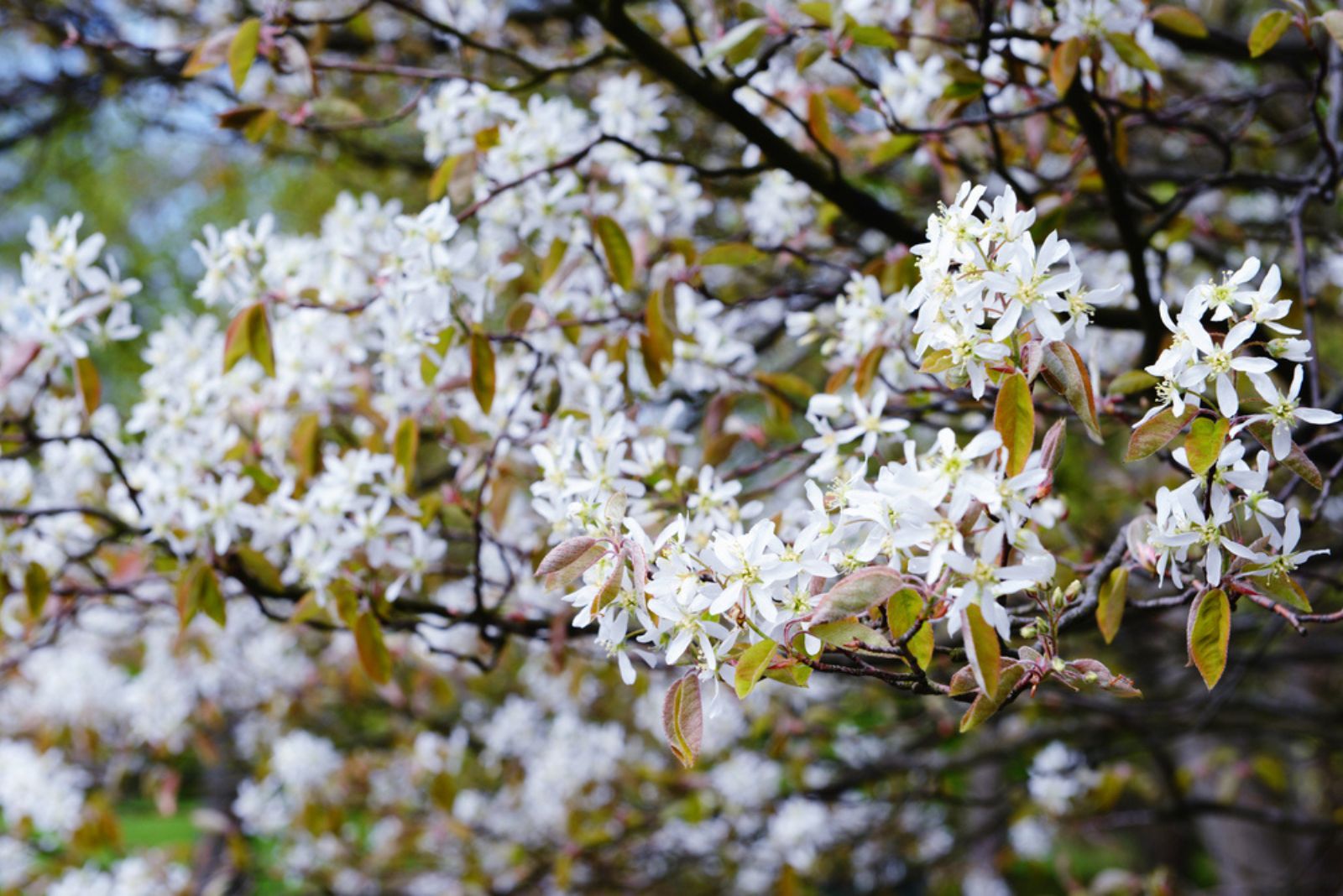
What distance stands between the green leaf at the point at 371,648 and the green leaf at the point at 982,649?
118 cm

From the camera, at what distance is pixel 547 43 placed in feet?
13.1

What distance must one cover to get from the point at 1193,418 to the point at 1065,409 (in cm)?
84

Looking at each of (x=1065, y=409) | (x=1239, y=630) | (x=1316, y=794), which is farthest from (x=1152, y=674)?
(x=1316, y=794)

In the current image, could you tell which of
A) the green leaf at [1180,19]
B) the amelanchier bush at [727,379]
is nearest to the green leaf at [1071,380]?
the amelanchier bush at [727,379]

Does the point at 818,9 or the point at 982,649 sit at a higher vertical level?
the point at 818,9

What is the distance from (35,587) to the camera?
2.16 meters

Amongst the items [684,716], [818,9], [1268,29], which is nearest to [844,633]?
[684,716]

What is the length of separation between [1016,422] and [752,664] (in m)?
0.37

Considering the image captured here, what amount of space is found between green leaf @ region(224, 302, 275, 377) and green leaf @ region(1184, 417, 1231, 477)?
1.54 meters

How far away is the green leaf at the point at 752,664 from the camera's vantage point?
1.08 m

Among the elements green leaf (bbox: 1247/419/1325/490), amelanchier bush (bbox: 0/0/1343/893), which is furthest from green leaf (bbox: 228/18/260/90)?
green leaf (bbox: 1247/419/1325/490)

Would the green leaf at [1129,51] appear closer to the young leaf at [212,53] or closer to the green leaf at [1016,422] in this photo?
the green leaf at [1016,422]

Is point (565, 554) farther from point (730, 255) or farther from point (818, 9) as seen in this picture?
point (818, 9)

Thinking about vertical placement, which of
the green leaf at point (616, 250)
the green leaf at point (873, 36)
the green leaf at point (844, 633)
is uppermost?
the green leaf at point (873, 36)
